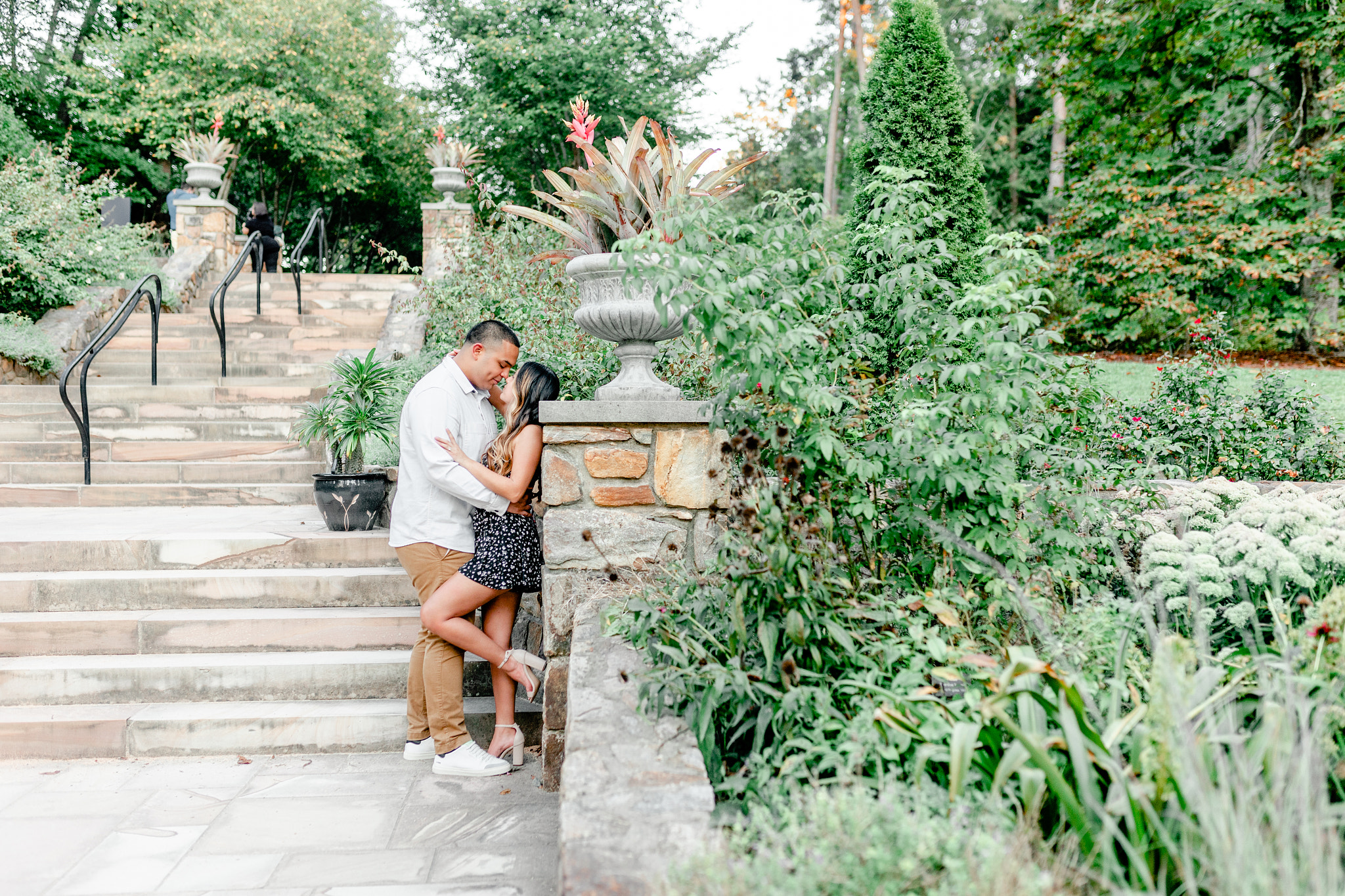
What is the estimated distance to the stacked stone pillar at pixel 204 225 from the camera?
1038 cm

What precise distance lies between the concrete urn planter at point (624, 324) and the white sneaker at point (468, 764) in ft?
4.39

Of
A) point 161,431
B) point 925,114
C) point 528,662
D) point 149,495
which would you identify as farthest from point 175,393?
point 925,114

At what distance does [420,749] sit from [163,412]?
4.35 m

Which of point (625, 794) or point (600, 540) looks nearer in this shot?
point (625, 794)

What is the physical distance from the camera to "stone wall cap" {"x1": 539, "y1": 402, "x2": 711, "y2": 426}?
285 centimetres

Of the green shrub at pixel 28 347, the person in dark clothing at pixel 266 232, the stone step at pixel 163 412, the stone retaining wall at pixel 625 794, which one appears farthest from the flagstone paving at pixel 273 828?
the person in dark clothing at pixel 266 232

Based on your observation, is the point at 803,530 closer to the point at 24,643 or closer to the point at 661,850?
the point at 661,850

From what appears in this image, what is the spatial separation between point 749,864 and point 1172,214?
9329 mm

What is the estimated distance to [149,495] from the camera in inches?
202

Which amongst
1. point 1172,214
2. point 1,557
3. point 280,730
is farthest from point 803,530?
point 1172,214

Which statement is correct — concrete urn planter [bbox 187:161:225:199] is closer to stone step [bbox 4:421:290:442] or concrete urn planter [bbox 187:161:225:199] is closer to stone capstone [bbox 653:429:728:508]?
stone step [bbox 4:421:290:442]

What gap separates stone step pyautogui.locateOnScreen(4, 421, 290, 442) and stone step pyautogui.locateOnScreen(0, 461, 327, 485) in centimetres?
44

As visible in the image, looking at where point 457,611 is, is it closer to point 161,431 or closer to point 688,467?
point 688,467

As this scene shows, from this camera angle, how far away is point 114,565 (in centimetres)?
391
